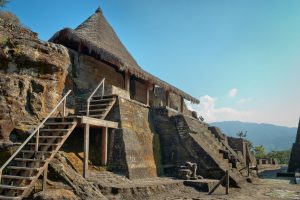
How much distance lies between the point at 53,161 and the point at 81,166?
197 cm

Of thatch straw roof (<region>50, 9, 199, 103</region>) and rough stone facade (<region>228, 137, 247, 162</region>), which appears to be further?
rough stone facade (<region>228, 137, 247, 162</region>)

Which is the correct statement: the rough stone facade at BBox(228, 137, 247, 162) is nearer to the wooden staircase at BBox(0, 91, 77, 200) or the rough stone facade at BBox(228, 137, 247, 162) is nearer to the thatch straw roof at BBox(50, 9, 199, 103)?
the thatch straw roof at BBox(50, 9, 199, 103)

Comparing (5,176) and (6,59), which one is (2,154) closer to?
(5,176)

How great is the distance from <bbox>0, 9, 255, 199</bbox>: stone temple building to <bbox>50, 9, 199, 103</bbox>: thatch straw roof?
5 centimetres

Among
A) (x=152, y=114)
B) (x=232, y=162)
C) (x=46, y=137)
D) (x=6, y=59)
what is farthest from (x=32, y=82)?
(x=232, y=162)

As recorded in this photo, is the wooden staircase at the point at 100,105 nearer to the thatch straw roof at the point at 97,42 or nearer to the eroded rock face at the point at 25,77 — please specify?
the eroded rock face at the point at 25,77

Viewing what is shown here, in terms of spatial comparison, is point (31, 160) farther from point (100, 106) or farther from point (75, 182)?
point (100, 106)

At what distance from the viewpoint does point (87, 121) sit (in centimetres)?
1036

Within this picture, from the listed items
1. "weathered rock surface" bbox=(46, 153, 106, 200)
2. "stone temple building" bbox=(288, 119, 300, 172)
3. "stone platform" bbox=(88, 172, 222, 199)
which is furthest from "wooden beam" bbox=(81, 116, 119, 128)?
"stone temple building" bbox=(288, 119, 300, 172)

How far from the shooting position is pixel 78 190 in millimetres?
8602

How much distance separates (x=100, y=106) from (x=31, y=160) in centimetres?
502

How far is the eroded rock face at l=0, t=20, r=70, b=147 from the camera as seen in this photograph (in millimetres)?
10320

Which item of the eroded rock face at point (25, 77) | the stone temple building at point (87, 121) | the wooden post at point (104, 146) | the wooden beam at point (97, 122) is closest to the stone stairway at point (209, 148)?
the stone temple building at point (87, 121)

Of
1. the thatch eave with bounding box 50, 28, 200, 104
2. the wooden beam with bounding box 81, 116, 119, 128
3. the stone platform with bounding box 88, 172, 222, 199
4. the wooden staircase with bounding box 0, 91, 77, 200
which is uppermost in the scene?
the thatch eave with bounding box 50, 28, 200, 104
